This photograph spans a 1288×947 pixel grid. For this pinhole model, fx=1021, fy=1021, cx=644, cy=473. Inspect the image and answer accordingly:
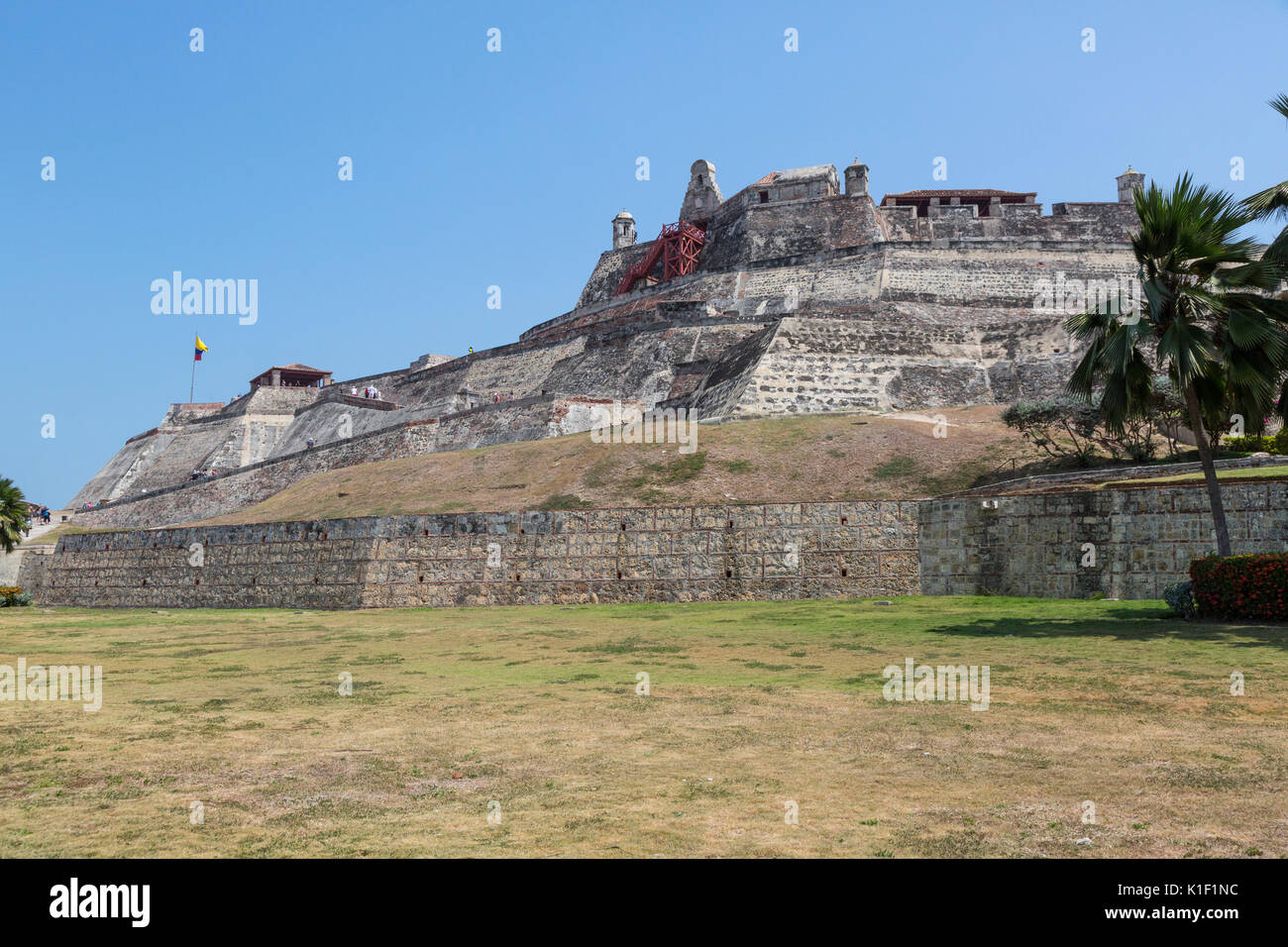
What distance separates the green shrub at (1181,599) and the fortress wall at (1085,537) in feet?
6.89

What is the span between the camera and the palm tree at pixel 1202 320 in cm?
1411

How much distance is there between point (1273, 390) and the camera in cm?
1444

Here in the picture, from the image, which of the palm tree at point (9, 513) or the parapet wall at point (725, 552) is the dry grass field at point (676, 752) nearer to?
the parapet wall at point (725, 552)

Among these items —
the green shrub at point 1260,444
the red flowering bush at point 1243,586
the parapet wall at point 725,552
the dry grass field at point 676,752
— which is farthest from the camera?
the green shrub at point 1260,444

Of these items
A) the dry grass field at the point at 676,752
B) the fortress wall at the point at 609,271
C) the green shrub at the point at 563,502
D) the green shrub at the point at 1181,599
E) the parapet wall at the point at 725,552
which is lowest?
the dry grass field at the point at 676,752

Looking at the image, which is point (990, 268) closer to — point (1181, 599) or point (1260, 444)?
point (1260, 444)

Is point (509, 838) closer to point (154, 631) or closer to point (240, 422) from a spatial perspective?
point (154, 631)

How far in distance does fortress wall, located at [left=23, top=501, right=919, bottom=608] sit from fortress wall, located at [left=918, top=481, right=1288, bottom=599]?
2.97ft

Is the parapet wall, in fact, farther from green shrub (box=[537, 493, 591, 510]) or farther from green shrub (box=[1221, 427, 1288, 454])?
green shrub (box=[1221, 427, 1288, 454])

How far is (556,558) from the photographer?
2156 cm

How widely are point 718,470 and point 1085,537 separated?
9.69 meters

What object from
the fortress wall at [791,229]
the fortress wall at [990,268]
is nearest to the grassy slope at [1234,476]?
the fortress wall at [990,268]

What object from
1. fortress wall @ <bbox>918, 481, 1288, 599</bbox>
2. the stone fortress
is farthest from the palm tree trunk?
the stone fortress

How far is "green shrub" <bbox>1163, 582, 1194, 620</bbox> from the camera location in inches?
556
